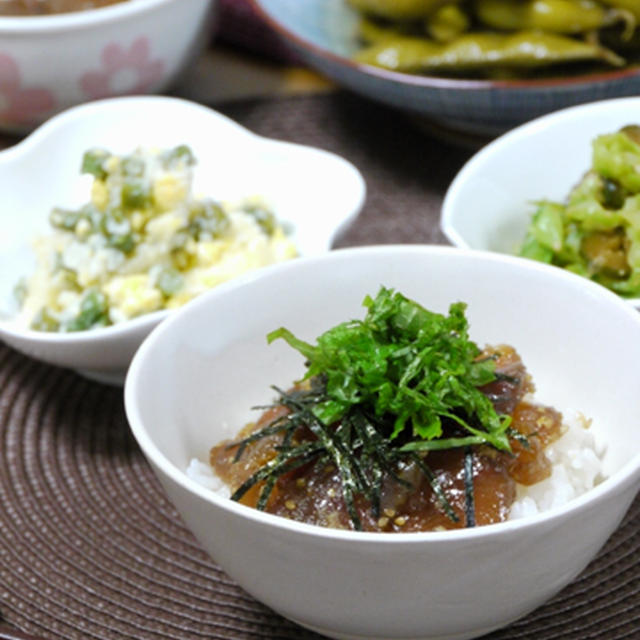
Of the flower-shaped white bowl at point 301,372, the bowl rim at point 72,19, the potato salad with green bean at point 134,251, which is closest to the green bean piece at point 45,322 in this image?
the potato salad with green bean at point 134,251

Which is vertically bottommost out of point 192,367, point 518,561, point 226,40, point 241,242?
point 226,40

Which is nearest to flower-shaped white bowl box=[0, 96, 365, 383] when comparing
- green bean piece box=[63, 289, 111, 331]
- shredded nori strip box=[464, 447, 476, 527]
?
green bean piece box=[63, 289, 111, 331]

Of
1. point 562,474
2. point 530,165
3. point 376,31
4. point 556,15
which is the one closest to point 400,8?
point 376,31

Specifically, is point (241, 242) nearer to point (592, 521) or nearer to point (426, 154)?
point (426, 154)

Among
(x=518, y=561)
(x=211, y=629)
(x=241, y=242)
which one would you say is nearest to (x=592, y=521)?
(x=518, y=561)

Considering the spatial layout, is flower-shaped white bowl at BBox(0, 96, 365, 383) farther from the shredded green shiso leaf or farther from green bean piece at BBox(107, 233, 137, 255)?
the shredded green shiso leaf

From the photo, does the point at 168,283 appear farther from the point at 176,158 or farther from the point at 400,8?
the point at 400,8
